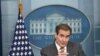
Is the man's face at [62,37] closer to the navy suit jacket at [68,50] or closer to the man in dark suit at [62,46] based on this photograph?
the man in dark suit at [62,46]

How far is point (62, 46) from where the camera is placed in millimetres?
3389

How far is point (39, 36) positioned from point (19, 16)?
428 mm

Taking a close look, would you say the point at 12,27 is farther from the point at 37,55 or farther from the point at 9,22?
the point at 37,55

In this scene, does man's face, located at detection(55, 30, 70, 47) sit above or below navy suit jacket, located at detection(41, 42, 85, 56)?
above

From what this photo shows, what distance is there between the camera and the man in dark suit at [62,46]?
336 cm

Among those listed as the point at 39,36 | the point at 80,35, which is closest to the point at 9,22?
the point at 39,36

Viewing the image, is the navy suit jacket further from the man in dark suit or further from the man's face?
the man's face

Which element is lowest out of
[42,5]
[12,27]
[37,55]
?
[37,55]

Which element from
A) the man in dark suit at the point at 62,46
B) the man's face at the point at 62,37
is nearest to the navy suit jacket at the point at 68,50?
the man in dark suit at the point at 62,46

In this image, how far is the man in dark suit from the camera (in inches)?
132

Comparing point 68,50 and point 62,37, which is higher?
point 62,37

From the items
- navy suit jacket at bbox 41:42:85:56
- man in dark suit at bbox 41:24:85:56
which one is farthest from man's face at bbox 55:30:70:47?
navy suit jacket at bbox 41:42:85:56

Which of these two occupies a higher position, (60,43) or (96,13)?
(96,13)

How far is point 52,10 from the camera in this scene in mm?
4992
